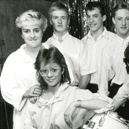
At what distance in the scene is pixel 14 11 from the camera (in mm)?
1314

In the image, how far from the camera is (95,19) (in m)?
1.42

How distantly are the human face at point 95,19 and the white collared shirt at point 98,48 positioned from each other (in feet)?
0.13

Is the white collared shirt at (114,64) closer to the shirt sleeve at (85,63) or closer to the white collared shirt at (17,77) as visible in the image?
the shirt sleeve at (85,63)

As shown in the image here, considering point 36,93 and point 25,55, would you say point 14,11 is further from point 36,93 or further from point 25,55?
point 36,93

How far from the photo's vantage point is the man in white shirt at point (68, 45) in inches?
54.7

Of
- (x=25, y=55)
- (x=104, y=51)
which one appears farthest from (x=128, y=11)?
(x=25, y=55)

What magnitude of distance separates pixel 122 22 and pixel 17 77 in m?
0.57

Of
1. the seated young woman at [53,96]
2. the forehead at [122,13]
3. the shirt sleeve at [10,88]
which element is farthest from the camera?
the forehead at [122,13]

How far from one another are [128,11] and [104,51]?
0.23 m

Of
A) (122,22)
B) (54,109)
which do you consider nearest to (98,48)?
(122,22)

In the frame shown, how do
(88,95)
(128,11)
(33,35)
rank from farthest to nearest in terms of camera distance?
(128,11) → (33,35) → (88,95)

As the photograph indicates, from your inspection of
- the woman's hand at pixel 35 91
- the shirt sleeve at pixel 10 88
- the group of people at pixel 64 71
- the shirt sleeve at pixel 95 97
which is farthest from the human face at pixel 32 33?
the shirt sleeve at pixel 95 97

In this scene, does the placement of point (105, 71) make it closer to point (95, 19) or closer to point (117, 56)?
point (117, 56)

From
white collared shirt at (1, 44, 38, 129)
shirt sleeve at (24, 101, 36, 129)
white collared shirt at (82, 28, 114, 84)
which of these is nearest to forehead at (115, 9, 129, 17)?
white collared shirt at (82, 28, 114, 84)
